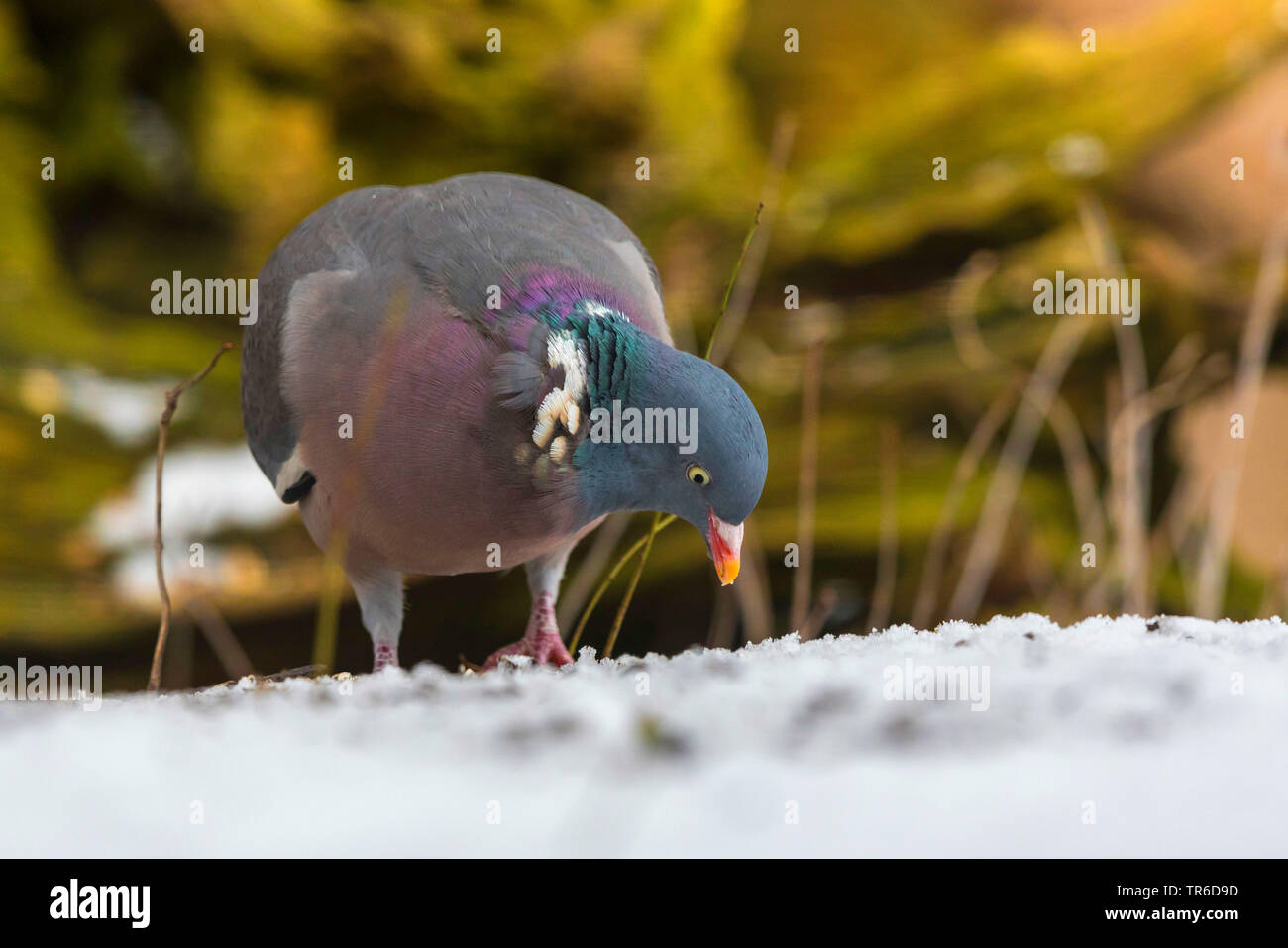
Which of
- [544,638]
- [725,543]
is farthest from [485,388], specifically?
[544,638]

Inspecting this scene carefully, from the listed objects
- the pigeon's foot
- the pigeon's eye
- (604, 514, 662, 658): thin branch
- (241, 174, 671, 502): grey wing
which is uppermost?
(241, 174, 671, 502): grey wing

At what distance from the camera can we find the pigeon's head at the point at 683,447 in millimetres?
1514

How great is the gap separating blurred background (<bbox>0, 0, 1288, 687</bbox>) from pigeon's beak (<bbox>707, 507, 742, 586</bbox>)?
1.83 m

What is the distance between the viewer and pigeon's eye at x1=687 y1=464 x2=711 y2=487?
1.55 metres

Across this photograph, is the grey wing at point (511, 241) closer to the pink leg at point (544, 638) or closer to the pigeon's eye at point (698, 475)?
the pigeon's eye at point (698, 475)

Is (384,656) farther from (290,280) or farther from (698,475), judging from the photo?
(698,475)

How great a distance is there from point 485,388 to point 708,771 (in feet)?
2.76

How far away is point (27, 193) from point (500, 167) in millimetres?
1427

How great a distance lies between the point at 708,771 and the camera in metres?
0.86

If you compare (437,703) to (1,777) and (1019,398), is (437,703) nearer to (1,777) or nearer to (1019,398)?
(1,777)

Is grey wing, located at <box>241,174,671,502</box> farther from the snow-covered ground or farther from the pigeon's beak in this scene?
the snow-covered ground

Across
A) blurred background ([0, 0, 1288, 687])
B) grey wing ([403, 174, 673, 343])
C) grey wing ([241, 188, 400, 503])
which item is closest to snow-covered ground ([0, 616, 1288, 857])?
grey wing ([403, 174, 673, 343])

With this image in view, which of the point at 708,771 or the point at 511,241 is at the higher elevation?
the point at 511,241

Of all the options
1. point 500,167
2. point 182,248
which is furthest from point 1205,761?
point 182,248
